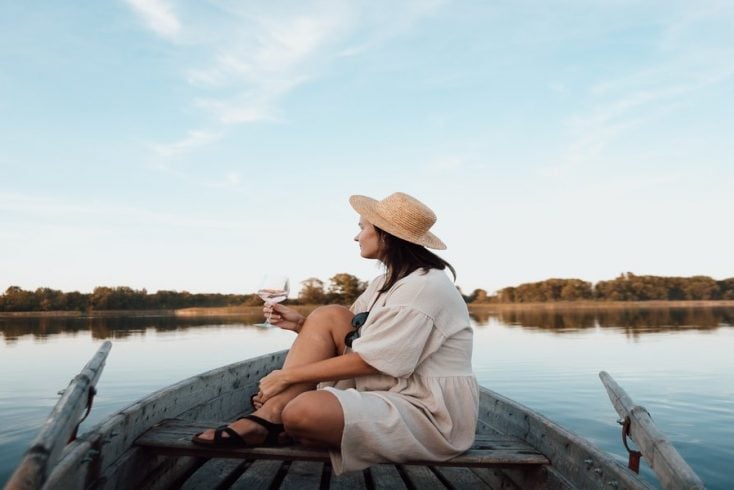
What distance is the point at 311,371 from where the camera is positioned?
2477 millimetres

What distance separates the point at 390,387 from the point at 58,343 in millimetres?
24290

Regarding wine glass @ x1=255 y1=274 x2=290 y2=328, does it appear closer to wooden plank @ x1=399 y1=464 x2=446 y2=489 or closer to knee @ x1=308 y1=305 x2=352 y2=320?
knee @ x1=308 y1=305 x2=352 y2=320

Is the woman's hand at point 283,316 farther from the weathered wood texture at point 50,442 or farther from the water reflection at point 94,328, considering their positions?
the water reflection at point 94,328

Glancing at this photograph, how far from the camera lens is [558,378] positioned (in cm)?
1278

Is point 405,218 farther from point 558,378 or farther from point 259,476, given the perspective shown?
point 558,378

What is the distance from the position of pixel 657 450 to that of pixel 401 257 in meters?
1.29

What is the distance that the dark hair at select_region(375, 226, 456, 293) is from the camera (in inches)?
105

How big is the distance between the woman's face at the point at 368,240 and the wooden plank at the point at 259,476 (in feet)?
4.30

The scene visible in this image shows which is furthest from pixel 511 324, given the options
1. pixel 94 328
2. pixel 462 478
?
pixel 462 478

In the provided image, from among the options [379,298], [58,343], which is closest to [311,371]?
[379,298]

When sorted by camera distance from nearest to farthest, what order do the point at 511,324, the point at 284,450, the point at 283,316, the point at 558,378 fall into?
the point at 284,450
the point at 283,316
the point at 558,378
the point at 511,324

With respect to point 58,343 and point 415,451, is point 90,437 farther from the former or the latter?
point 58,343

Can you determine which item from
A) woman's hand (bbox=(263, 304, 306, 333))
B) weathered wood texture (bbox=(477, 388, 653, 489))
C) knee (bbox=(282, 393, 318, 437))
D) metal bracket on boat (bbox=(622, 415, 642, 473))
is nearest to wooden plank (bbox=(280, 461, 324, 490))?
knee (bbox=(282, 393, 318, 437))

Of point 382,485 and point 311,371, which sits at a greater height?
point 311,371
